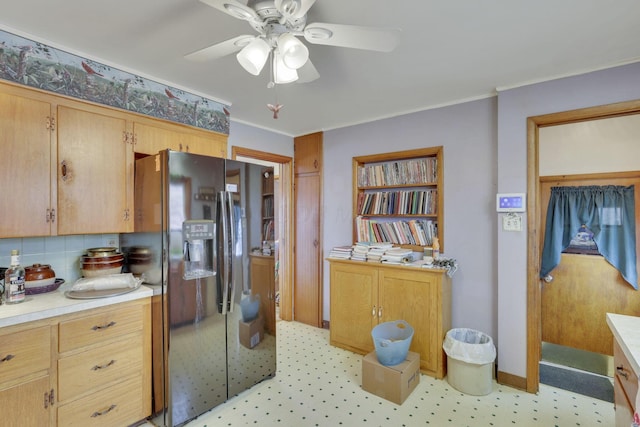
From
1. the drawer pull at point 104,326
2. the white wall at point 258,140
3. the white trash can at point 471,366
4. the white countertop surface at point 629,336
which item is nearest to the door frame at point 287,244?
the white wall at point 258,140

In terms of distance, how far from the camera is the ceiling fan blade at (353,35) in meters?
1.24

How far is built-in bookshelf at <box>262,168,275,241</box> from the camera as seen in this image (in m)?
2.49

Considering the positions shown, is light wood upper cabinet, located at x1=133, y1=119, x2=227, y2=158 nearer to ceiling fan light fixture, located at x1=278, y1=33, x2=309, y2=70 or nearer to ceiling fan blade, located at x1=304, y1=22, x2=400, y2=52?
ceiling fan light fixture, located at x1=278, y1=33, x2=309, y2=70

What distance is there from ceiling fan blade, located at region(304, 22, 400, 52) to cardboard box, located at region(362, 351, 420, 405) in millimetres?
2196

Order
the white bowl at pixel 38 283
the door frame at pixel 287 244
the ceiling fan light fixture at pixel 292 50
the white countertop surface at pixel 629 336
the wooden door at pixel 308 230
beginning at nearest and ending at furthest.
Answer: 1. the white countertop surface at pixel 629 336
2. the ceiling fan light fixture at pixel 292 50
3. the white bowl at pixel 38 283
4. the wooden door at pixel 308 230
5. the door frame at pixel 287 244

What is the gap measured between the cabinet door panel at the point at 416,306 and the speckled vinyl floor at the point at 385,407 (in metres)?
0.27

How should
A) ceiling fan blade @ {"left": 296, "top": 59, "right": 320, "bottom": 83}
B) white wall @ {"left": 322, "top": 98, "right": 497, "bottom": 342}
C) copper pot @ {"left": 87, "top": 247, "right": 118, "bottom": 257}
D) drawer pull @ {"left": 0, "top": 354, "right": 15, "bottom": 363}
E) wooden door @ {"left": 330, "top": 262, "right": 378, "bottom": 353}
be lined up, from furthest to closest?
1. wooden door @ {"left": 330, "top": 262, "right": 378, "bottom": 353}
2. white wall @ {"left": 322, "top": 98, "right": 497, "bottom": 342}
3. copper pot @ {"left": 87, "top": 247, "right": 118, "bottom": 257}
4. ceiling fan blade @ {"left": 296, "top": 59, "right": 320, "bottom": 83}
5. drawer pull @ {"left": 0, "top": 354, "right": 15, "bottom": 363}

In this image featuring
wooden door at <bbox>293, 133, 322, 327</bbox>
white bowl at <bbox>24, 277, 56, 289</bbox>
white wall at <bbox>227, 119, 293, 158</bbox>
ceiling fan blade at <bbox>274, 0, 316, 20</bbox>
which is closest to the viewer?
ceiling fan blade at <bbox>274, 0, 316, 20</bbox>

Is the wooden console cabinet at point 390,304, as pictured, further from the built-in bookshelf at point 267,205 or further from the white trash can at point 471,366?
the built-in bookshelf at point 267,205

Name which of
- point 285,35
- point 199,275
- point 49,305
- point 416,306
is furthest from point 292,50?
point 416,306

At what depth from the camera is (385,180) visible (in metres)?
3.30

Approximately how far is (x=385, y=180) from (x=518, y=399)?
223cm

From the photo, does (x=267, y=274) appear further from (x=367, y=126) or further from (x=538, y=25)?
(x=538, y=25)

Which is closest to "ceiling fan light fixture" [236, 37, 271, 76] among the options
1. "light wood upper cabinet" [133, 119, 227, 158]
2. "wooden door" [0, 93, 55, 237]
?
"light wood upper cabinet" [133, 119, 227, 158]
